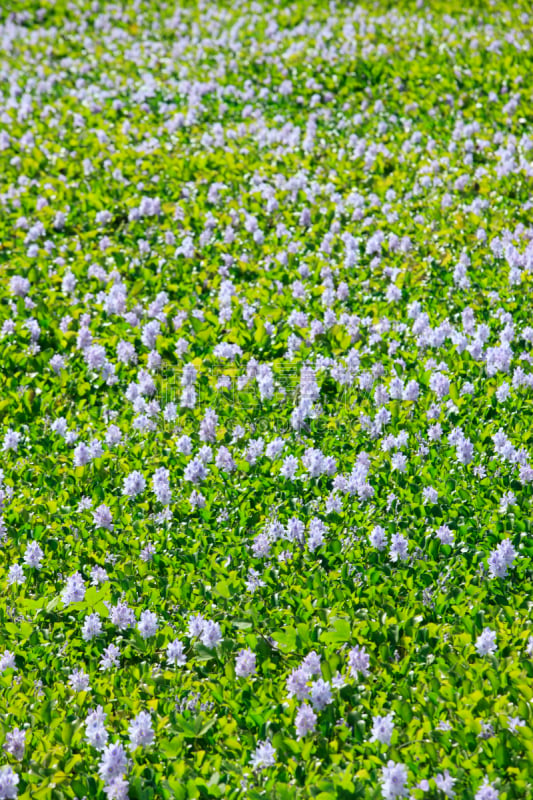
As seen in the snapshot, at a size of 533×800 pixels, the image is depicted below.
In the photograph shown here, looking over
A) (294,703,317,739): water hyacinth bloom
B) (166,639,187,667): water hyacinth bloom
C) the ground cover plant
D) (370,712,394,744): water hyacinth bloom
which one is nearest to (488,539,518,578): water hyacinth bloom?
the ground cover plant

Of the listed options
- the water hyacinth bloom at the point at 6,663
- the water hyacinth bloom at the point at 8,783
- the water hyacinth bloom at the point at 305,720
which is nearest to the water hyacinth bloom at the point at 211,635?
the water hyacinth bloom at the point at 305,720

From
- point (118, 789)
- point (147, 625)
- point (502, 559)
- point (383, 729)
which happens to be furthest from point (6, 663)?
point (502, 559)

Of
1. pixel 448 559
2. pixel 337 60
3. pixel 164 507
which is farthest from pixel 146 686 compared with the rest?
pixel 337 60

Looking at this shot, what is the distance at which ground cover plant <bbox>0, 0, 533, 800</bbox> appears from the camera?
3559 millimetres

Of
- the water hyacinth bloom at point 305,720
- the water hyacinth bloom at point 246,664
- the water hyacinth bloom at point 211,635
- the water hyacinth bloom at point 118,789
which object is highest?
the water hyacinth bloom at point 211,635

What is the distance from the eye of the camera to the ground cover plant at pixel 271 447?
356 centimetres

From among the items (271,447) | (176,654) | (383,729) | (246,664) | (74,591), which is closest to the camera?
(383,729)

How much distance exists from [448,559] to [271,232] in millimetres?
4283

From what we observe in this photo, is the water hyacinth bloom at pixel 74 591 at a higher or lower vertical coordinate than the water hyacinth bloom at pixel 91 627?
higher

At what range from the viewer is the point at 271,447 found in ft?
16.9

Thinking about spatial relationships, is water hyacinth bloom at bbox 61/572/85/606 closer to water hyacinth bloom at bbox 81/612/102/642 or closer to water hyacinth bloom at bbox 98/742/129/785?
water hyacinth bloom at bbox 81/612/102/642

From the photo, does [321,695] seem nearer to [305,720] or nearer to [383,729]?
[305,720]

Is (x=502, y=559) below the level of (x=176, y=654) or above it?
above

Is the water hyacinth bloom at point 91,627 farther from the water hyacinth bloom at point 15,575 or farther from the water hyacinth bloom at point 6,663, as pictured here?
the water hyacinth bloom at point 15,575
